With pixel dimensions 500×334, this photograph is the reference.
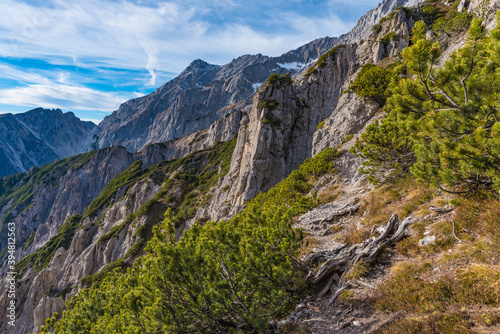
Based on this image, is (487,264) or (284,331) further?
(284,331)

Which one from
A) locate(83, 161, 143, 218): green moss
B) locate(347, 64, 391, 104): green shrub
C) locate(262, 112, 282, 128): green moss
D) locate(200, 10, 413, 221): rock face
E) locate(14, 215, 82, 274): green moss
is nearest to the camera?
locate(347, 64, 391, 104): green shrub

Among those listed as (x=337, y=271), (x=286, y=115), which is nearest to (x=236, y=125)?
(x=286, y=115)

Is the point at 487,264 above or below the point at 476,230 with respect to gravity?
below

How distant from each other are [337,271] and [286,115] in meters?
43.1

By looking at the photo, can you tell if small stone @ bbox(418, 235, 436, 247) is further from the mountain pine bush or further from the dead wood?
the mountain pine bush

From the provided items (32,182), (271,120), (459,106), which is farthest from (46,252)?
(32,182)

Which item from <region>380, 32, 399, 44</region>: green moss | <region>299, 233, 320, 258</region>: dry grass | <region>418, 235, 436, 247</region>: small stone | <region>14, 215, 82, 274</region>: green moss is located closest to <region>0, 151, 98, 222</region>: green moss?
<region>14, 215, 82, 274</region>: green moss

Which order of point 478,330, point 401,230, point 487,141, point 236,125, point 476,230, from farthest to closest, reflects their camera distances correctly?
point 236,125 < point 401,230 < point 476,230 < point 487,141 < point 478,330

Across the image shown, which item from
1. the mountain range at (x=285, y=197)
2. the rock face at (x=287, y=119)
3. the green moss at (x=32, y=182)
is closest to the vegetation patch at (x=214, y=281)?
the mountain range at (x=285, y=197)

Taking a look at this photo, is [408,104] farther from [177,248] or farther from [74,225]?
[74,225]

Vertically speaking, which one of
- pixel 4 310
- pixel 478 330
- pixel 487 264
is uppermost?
pixel 487 264

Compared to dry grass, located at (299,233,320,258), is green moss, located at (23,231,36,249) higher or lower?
lower

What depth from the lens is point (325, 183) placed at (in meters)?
22.2

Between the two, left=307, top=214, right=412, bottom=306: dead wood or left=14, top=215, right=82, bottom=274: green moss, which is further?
left=14, top=215, right=82, bottom=274: green moss
